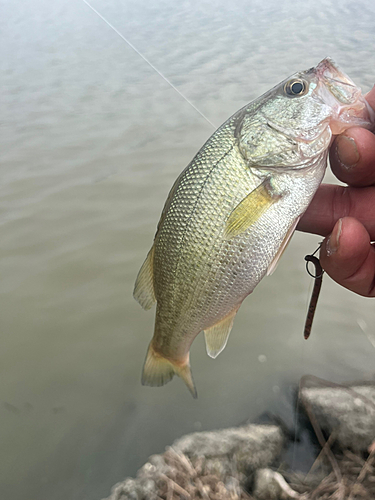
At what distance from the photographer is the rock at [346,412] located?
6.93ft

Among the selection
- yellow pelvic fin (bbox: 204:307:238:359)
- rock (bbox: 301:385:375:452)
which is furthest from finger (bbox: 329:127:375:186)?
rock (bbox: 301:385:375:452)

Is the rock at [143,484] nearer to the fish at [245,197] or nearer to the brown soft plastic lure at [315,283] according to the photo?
the fish at [245,197]

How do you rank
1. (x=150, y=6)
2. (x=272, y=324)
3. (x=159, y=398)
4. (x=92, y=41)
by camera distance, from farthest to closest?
1. (x=150, y=6)
2. (x=92, y=41)
3. (x=272, y=324)
4. (x=159, y=398)

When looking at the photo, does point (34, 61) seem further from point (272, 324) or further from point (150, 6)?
point (272, 324)

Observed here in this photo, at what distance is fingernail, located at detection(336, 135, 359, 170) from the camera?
1.62 metres

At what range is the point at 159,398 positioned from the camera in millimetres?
2631

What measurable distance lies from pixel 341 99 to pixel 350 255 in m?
0.67

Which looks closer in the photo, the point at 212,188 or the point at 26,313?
the point at 212,188

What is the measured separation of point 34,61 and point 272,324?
9.07m

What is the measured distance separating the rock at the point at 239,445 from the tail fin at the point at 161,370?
553 mm

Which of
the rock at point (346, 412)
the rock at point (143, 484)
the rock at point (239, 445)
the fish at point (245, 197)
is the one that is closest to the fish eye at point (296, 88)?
the fish at point (245, 197)

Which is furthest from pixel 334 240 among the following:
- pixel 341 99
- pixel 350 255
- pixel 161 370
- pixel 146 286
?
pixel 161 370

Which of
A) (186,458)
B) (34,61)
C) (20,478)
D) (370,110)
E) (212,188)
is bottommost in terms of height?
(20,478)

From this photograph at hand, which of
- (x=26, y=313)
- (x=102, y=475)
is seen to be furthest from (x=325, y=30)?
(x=102, y=475)
